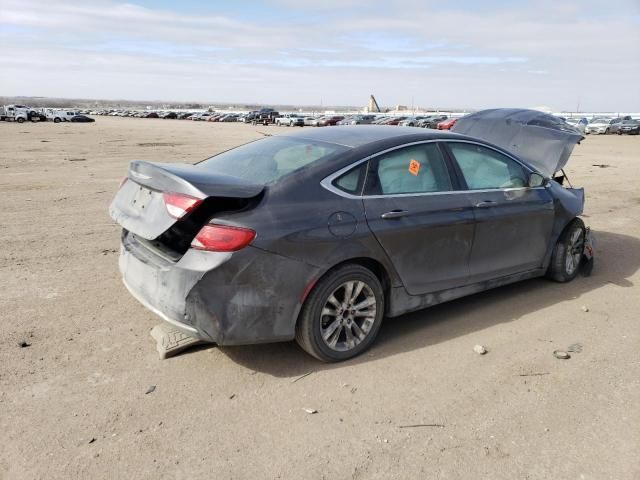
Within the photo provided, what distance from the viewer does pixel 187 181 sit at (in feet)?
11.1

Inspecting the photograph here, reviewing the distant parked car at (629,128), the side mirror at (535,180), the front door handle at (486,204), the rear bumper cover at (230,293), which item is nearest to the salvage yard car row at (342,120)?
the distant parked car at (629,128)

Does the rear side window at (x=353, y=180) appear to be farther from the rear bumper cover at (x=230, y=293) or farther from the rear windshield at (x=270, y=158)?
the rear bumper cover at (x=230, y=293)

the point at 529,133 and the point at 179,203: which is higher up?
the point at 529,133

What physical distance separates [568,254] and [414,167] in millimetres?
2412

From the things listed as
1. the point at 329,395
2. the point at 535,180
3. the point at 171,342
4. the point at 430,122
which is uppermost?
the point at 535,180

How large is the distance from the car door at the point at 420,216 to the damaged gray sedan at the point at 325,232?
0.5 inches

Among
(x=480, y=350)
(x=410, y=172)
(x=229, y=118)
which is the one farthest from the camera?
(x=229, y=118)

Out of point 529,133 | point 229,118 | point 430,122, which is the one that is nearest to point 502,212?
point 529,133

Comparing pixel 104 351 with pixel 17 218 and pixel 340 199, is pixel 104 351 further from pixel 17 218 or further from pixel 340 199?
pixel 17 218

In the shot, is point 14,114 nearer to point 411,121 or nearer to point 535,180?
point 411,121

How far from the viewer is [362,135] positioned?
4.45 metres

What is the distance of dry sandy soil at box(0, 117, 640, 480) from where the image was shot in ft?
9.42

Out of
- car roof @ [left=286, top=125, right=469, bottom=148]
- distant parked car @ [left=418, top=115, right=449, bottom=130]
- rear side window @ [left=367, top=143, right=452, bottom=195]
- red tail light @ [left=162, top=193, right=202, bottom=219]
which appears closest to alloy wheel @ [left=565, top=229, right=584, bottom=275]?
car roof @ [left=286, top=125, right=469, bottom=148]

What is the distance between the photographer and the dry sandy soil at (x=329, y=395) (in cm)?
287
